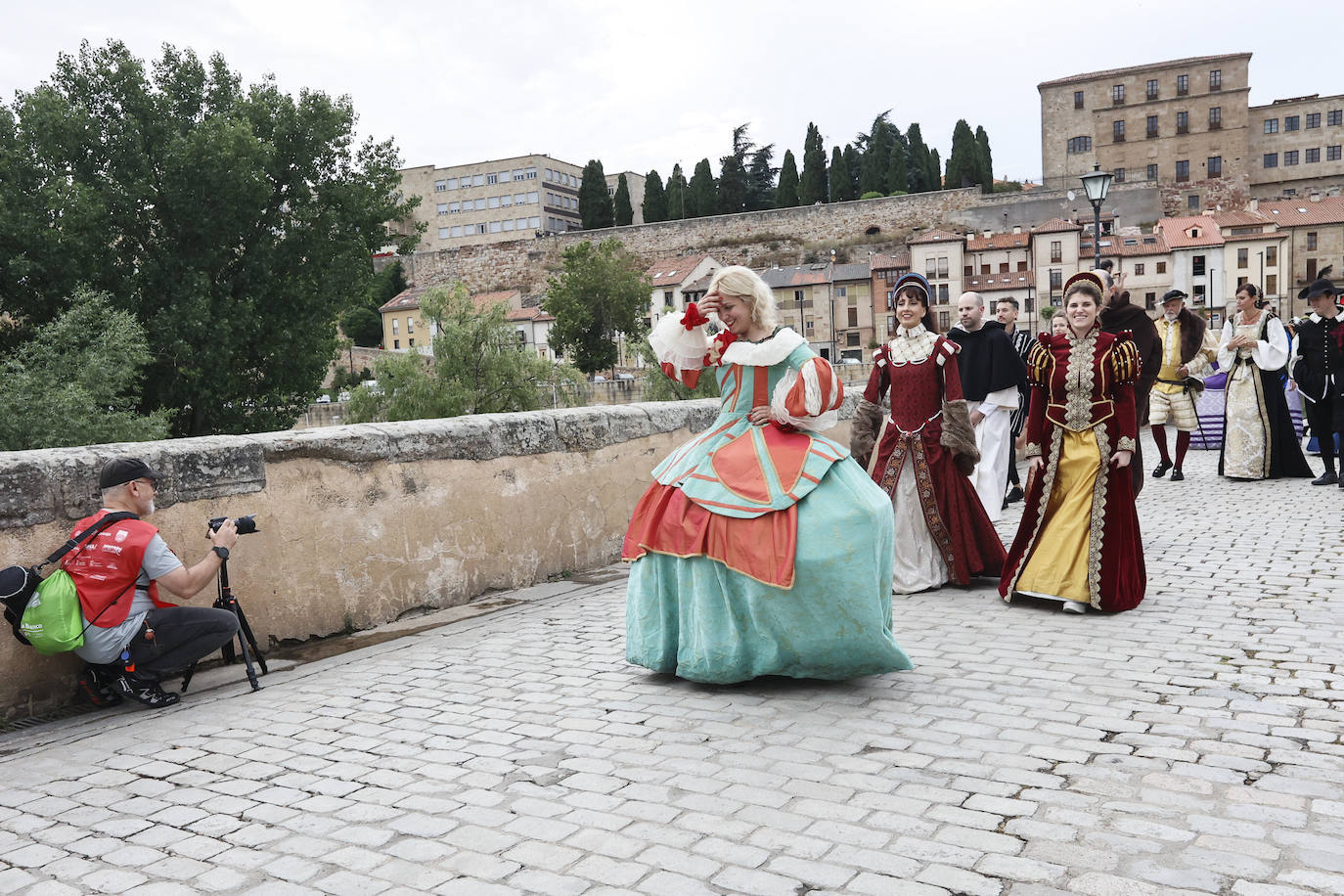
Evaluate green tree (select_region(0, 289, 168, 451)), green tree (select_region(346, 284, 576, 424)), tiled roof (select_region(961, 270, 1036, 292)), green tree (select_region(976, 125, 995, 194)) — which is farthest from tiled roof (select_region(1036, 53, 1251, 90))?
green tree (select_region(0, 289, 168, 451))

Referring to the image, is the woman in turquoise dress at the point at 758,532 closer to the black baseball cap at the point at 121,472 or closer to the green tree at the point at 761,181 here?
the black baseball cap at the point at 121,472

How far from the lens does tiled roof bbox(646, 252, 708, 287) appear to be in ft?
261

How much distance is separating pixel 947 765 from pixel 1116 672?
144 cm

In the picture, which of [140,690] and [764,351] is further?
[764,351]

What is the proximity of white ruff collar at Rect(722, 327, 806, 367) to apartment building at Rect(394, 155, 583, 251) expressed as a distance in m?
103

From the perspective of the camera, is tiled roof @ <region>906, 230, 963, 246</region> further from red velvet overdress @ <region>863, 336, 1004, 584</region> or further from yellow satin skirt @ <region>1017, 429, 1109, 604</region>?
yellow satin skirt @ <region>1017, 429, 1109, 604</region>

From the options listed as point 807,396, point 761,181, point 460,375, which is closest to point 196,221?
point 460,375

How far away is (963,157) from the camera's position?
274 ft

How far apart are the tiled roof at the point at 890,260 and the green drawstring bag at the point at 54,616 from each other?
229 feet

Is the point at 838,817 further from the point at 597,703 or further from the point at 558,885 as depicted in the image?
the point at 597,703

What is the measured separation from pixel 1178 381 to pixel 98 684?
11275 millimetres

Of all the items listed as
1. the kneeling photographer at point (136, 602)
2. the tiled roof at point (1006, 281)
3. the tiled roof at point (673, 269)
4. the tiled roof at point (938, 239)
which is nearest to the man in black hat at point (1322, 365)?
the kneeling photographer at point (136, 602)

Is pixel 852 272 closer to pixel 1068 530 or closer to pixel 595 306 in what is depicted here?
pixel 595 306

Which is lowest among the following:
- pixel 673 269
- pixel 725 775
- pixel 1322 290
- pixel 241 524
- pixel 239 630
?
pixel 725 775
